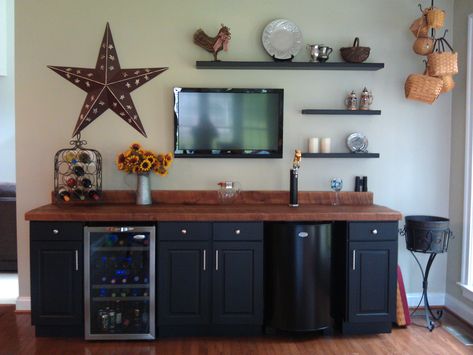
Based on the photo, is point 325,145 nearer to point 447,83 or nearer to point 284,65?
point 284,65

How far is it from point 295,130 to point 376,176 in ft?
2.59

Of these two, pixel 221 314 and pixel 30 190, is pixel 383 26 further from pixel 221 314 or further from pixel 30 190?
pixel 30 190

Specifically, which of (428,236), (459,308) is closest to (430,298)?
(459,308)

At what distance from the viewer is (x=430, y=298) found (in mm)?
4137

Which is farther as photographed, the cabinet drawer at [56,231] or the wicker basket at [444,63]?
the wicker basket at [444,63]


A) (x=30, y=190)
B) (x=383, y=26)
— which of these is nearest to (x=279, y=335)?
(x=30, y=190)

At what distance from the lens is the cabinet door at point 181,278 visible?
3.40 m

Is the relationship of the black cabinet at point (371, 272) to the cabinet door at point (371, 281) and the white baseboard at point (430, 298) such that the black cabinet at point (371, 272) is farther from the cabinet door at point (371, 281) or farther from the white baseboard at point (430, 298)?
the white baseboard at point (430, 298)

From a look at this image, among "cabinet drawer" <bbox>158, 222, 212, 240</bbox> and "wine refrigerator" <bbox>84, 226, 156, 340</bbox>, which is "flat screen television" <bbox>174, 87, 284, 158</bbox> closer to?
"cabinet drawer" <bbox>158, 222, 212, 240</bbox>

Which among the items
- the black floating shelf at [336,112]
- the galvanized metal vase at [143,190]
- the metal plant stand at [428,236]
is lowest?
the metal plant stand at [428,236]

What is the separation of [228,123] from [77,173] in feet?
4.09

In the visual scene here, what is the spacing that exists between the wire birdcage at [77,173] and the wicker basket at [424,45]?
2686mm

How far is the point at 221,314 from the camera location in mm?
3439

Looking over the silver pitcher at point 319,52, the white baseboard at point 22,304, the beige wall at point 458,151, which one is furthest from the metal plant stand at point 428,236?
the white baseboard at point 22,304
